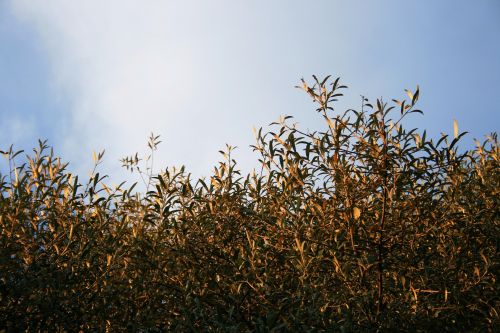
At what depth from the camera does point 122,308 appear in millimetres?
4238

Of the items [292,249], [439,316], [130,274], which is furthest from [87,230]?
[439,316]

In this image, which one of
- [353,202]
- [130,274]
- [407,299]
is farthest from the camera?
[130,274]

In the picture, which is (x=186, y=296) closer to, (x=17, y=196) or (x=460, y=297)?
(x=17, y=196)

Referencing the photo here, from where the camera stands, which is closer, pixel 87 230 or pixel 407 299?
pixel 407 299

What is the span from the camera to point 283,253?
4.26 m

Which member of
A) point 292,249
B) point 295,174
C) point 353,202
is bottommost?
point 292,249

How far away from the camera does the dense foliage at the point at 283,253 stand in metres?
3.82

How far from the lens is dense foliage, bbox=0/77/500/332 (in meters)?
3.82

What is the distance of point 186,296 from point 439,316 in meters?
2.09

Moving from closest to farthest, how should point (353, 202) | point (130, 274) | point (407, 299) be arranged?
point (407, 299) < point (353, 202) < point (130, 274)

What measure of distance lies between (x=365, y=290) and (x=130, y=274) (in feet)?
6.76

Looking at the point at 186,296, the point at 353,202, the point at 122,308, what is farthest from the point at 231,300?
the point at 353,202

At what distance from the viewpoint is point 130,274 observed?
174 inches

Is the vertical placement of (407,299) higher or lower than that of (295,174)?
lower
